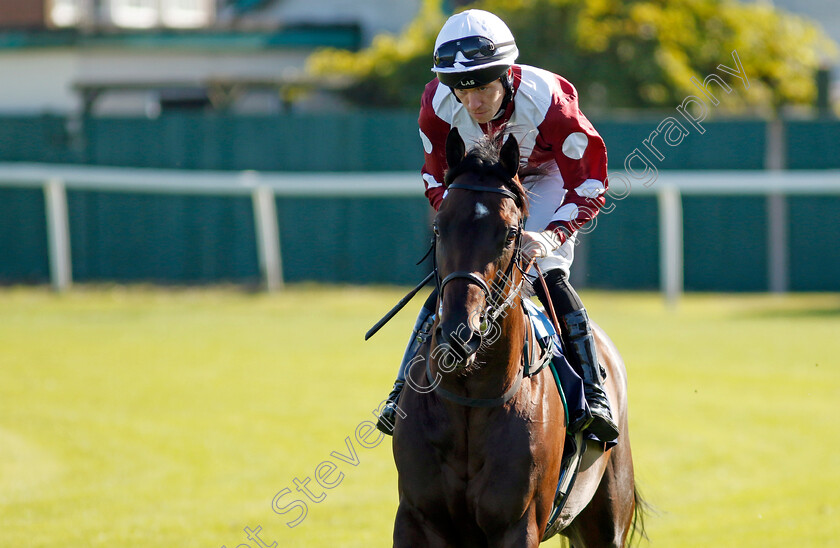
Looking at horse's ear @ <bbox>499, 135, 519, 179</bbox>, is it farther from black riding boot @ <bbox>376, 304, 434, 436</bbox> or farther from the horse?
black riding boot @ <bbox>376, 304, 434, 436</bbox>

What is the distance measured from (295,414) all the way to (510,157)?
557cm

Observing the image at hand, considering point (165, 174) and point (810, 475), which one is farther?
point (165, 174)

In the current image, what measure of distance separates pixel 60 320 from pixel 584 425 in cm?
982

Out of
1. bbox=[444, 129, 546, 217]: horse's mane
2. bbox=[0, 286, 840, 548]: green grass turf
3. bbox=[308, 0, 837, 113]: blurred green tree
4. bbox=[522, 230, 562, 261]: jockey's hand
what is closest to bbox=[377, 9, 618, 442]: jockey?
bbox=[522, 230, 562, 261]: jockey's hand

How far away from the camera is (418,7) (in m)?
21.9

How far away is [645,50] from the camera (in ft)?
55.4

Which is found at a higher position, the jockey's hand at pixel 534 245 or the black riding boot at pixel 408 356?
the jockey's hand at pixel 534 245

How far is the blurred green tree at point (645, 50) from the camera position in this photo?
1686 centimetres

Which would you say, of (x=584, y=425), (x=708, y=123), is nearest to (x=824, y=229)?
(x=708, y=123)

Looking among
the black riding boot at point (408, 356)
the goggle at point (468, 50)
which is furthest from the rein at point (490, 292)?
the goggle at point (468, 50)

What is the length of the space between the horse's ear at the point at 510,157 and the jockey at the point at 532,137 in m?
0.35

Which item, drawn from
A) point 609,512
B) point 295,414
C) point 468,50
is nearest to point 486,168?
point 468,50

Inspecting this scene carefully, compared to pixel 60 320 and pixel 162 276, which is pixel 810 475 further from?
pixel 162 276

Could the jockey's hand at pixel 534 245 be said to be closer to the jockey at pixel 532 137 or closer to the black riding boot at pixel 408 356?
the jockey at pixel 532 137
